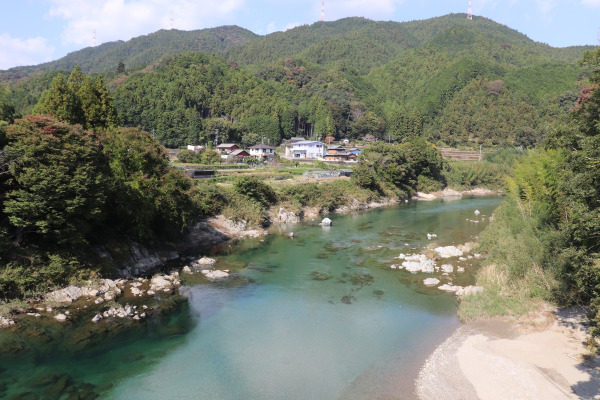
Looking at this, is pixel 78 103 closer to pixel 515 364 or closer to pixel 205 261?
pixel 205 261

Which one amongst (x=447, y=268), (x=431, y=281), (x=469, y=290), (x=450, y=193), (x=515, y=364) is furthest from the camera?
(x=450, y=193)

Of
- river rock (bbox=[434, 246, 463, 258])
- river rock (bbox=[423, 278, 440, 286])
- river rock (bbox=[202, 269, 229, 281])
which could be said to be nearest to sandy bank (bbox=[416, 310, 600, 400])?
river rock (bbox=[423, 278, 440, 286])

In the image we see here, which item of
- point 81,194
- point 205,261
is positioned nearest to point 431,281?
point 205,261

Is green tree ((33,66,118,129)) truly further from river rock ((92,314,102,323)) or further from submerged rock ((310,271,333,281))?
submerged rock ((310,271,333,281))

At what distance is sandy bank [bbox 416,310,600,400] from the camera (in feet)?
33.8

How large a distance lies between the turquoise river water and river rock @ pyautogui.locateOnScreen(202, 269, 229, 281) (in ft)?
2.80

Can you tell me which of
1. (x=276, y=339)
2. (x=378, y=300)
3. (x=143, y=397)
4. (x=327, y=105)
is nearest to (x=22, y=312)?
(x=143, y=397)

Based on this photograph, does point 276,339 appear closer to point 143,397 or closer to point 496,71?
point 143,397

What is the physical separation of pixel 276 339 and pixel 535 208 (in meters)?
15.8

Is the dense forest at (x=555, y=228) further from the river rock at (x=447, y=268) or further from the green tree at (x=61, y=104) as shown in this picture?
the green tree at (x=61, y=104)

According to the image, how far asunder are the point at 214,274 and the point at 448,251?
→ 13.7m

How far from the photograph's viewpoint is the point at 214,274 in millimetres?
20125

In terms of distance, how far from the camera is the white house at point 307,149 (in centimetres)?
7206

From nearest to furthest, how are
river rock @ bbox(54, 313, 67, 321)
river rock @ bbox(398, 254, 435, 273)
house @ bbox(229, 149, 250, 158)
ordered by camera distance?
river rock @ bbox(54, 313, 67, 321)
river rock @ bbox(398, 254, 435, 273)
house @ bbox(229, 149, 250, 158)
